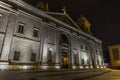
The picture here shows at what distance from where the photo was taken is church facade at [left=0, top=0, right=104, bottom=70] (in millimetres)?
13781

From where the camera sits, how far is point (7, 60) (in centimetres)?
1302

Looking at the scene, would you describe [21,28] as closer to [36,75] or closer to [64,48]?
[36,75]

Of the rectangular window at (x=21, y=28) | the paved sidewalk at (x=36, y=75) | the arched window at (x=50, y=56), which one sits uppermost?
the rectangular window at (x=21, y=28)

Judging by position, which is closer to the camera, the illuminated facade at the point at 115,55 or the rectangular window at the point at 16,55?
the rectangular window at the point at 16,55

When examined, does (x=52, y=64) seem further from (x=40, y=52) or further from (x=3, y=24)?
(x=3, y=24)

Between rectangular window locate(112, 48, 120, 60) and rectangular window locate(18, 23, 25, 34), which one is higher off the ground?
rectangular window locate(18, 23, 25, 34)

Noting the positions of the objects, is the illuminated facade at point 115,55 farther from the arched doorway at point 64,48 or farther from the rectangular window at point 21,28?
the rectangular window at point 21,28

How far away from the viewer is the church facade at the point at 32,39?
1378 cm

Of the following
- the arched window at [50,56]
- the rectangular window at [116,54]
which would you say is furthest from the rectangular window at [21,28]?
the rectangular window at [116,54]

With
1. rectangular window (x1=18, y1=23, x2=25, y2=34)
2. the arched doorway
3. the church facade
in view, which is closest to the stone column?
the church facade

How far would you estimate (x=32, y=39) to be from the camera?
16625 mm

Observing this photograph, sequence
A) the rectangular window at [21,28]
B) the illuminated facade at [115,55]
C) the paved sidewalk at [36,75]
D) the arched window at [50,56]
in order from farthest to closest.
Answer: the illuminated facade at [115,55] < the arched window at [50,56] < the rectangular window at [21,28] < the paved sidewalk at [36,75]

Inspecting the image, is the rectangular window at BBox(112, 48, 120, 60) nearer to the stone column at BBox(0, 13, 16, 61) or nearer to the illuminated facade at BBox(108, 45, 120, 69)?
the illuminated facade at BBox(108, 45, 120, 69)

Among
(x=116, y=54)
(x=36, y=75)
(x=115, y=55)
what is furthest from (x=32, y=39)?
(x=116, y=54)
